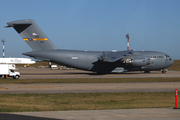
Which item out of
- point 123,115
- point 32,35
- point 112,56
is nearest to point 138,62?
point 112,56

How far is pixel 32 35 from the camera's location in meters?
42.8

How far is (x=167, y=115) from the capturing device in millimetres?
11070

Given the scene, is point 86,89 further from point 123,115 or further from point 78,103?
point 123,115

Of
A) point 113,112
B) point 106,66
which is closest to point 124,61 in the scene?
point 106,66

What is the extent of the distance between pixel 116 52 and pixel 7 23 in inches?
863

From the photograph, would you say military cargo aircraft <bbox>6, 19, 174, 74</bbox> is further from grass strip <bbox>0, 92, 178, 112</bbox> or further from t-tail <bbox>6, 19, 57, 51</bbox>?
grass strip <bbox>0, 92, 178, 112</bbox>

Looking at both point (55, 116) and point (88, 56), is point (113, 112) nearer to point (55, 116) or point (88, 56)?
point (55, 116)

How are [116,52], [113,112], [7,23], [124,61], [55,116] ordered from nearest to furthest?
[55,116]
[113,112]
[7,23]
[124,61]
[116,52]

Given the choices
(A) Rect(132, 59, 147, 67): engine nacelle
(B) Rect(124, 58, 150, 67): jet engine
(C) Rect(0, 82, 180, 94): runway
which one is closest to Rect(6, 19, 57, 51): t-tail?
(B) Rect(124, 58, 150, 67): jet engine

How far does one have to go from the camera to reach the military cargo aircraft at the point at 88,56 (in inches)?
1683

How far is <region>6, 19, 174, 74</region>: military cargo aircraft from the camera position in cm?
4275

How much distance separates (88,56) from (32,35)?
11.3 meters

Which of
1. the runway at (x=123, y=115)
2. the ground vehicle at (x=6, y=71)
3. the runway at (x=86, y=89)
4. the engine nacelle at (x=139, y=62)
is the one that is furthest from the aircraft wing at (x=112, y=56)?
the runway at (x=123, y=115)

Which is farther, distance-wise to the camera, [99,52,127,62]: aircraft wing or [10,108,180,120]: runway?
[99,52,127,62]: aircraft wing
